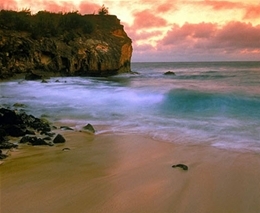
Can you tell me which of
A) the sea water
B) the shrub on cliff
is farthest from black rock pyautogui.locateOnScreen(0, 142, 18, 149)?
the shrub on cliff

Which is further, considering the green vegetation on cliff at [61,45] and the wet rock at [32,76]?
the green vegetation on cliff at [61,45]

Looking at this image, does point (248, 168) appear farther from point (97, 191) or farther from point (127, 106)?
point (127, 106)

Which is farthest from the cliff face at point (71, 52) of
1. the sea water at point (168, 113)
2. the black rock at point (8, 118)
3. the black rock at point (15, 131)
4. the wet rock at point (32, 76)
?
the black rock at point (15, 131)

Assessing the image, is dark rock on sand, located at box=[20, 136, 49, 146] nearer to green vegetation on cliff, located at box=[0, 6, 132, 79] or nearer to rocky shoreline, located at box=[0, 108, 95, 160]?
rocky shoreline, located at box=[0, 108, 95, 160]

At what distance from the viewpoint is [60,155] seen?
464 centimetres

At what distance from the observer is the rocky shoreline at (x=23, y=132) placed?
512 cm

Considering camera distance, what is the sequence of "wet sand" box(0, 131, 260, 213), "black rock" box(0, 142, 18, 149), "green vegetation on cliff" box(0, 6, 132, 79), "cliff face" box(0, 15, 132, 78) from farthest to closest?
"green vegetation on cliff" box(0, 6, 132, 79)
"cliff face" box(0, 15, 132, 78)
"black rock" box(0, 142, 18, 149)
"wet sand" box(0, 131, 260, 213)

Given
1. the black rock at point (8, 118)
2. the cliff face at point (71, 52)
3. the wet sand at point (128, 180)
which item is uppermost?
the cliff face at point (71, 52)

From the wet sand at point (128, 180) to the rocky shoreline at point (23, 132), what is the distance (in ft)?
0.61

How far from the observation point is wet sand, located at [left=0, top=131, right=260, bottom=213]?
301cm

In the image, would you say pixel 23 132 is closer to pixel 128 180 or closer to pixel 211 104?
pixel 128 180

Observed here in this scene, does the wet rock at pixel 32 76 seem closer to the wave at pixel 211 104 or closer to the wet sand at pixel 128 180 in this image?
the wave at pixel 211 104

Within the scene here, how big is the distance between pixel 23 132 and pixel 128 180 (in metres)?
2.92

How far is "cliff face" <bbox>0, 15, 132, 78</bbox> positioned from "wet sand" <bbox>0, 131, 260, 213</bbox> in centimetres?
1661
